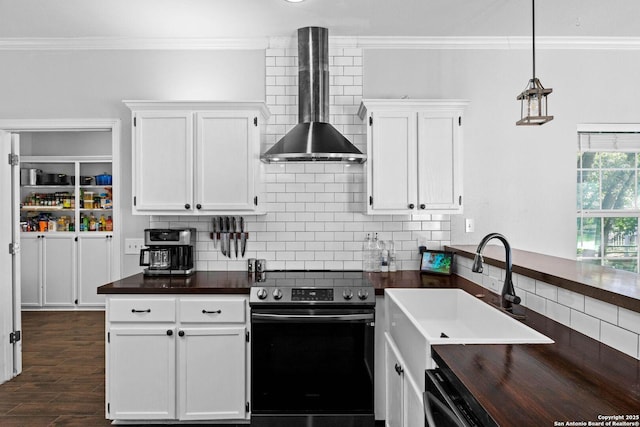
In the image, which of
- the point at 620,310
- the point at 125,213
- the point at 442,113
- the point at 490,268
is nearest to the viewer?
the point at 620,310

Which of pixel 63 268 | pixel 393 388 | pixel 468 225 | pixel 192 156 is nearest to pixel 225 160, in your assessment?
pixel 192 156

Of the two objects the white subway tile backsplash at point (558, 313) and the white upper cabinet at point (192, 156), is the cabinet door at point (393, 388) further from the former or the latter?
the white upper cabinet at point (192, 156)

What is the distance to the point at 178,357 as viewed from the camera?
2.80 metres

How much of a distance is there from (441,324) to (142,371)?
1.85 meters

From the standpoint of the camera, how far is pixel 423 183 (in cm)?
320

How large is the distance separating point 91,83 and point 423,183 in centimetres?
267

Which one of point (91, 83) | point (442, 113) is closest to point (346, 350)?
point (442, 113)

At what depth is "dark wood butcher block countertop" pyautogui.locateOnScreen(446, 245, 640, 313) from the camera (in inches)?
61.8

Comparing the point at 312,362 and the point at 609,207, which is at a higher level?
the point at 609,207

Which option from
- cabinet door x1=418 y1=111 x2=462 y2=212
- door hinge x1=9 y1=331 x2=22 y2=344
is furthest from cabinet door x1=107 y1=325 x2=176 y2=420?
cabinet door x1=418 y1=111 x2=462 y2=212

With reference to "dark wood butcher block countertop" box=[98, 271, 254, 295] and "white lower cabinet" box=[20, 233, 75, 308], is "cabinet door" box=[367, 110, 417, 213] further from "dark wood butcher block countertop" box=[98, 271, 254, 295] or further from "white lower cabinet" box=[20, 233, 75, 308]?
"white lower cabinet" box=[20, 233, 75, 308]

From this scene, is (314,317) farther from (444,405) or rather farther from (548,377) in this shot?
(548,377)

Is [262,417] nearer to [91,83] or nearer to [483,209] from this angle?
[483,209]

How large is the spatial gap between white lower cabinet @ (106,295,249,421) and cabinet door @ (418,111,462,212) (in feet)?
4.91
